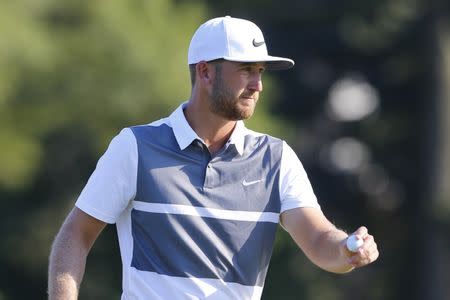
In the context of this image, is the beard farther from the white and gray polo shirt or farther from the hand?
the hand

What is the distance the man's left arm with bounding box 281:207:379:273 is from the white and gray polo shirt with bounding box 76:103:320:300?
4 centimetres

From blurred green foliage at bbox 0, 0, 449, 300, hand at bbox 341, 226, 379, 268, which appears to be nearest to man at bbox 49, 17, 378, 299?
hand at bbox 341, 226, 379, 268

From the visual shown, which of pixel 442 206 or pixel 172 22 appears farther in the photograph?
pixel 442 206

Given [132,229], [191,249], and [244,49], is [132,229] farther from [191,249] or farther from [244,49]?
[244,49]

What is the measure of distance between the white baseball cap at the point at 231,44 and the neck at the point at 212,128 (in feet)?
0.75

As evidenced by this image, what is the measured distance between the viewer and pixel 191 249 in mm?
6312

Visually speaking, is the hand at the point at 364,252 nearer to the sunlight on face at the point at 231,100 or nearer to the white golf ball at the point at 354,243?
the white golf ball at the point at 354,243

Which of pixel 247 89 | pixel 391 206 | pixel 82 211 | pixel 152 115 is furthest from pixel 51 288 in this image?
pixel 391 206

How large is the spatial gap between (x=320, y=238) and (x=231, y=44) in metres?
0.83

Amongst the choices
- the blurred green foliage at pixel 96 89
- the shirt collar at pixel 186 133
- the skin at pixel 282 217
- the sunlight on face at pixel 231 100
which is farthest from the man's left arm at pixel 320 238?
the blurred green foliage at pixel 96 89

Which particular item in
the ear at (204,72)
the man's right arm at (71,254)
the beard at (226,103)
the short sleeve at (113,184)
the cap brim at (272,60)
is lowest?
the man's right arm at (71,254)

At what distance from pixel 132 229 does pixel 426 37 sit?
19687mm

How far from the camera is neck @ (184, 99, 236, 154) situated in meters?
6.53

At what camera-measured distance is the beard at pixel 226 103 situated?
640 centimetres
